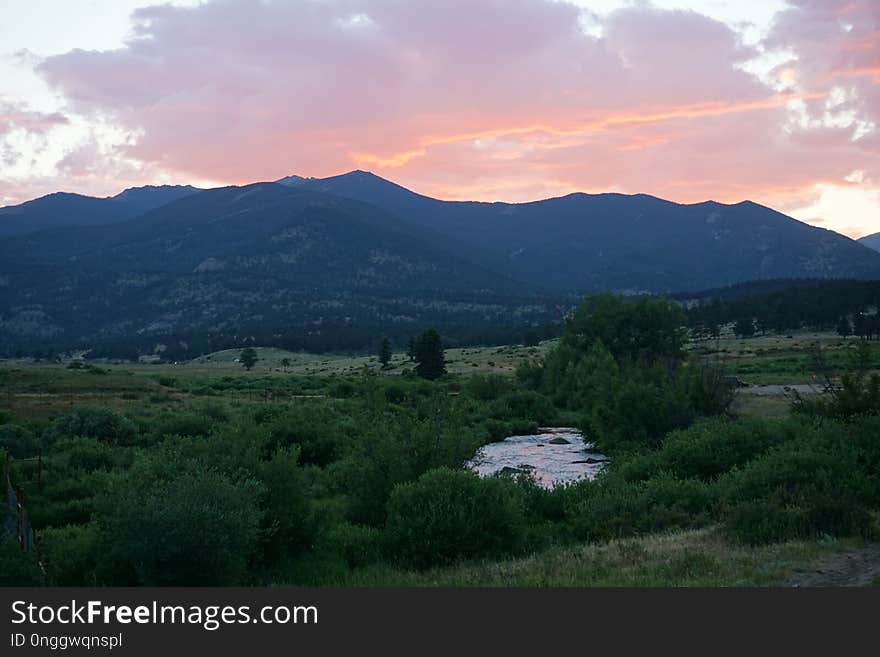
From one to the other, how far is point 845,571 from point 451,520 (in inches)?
251

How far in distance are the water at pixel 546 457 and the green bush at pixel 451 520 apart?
34.8ft

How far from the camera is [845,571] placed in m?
11.3

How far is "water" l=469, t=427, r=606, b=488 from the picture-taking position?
29.0 metres

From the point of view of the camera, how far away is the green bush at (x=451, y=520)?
1434cm

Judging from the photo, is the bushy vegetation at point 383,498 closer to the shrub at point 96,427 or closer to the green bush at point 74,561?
the green bush at point 74,561

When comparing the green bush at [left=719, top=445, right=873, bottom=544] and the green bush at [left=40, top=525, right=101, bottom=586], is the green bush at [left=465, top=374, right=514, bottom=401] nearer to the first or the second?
the green bush at [left=719, top=445, right=873, bottom=544]

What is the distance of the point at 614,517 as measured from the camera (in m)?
17.0

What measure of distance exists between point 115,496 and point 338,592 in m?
5.52

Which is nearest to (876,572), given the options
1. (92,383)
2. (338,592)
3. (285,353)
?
(338,592)

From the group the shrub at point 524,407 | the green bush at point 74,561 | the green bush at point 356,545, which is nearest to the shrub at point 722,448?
the green bush at point 356,545

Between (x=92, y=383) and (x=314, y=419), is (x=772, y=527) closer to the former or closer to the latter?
(x=314, y=419)

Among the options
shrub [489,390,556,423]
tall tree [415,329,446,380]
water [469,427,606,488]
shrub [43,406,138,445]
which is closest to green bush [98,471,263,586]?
water [469,427,606,488]

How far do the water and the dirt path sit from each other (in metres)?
13.9

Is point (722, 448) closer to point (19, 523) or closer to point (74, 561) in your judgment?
point (74, 561)
